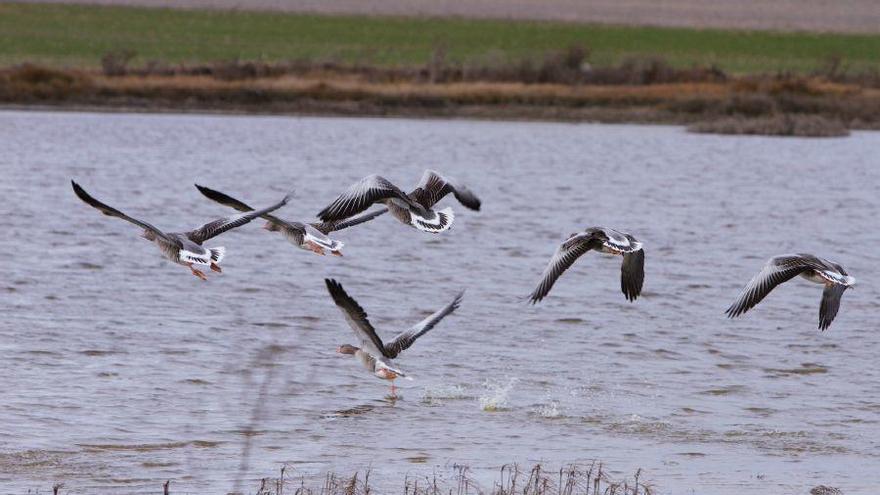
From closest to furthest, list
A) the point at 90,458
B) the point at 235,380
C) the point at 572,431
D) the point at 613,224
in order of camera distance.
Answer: the point at 90,458, the point at 572,431, the point at 235,380, the point at 613,224

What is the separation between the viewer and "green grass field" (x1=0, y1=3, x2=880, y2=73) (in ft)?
260

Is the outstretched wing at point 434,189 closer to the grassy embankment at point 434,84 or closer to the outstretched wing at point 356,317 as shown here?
the outstretched wing at point 356,317

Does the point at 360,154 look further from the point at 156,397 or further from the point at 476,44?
the point at 476,44

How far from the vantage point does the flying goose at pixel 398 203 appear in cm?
1049

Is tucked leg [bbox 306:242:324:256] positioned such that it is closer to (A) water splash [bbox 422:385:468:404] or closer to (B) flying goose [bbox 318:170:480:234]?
(B) flying goose [bbox 318:170:480:234]

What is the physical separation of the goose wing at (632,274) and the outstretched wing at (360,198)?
5.77 ft

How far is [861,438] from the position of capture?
1295 cm

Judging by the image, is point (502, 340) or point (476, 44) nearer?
point (502, 340)

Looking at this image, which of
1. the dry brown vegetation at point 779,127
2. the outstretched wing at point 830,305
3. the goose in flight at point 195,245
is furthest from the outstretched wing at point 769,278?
the dry brown vegetation at point 779,127

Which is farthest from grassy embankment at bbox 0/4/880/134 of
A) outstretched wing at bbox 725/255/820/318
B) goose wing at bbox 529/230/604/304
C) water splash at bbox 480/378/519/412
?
goose wing at bbox 529/230/604/304

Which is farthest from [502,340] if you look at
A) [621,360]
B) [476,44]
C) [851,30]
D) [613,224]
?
[851,30]

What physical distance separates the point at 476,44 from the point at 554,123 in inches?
1363

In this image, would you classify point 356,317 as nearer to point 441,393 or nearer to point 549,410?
point 549,410

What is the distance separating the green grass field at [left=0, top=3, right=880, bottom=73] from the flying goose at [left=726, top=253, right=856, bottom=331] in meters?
57.1
